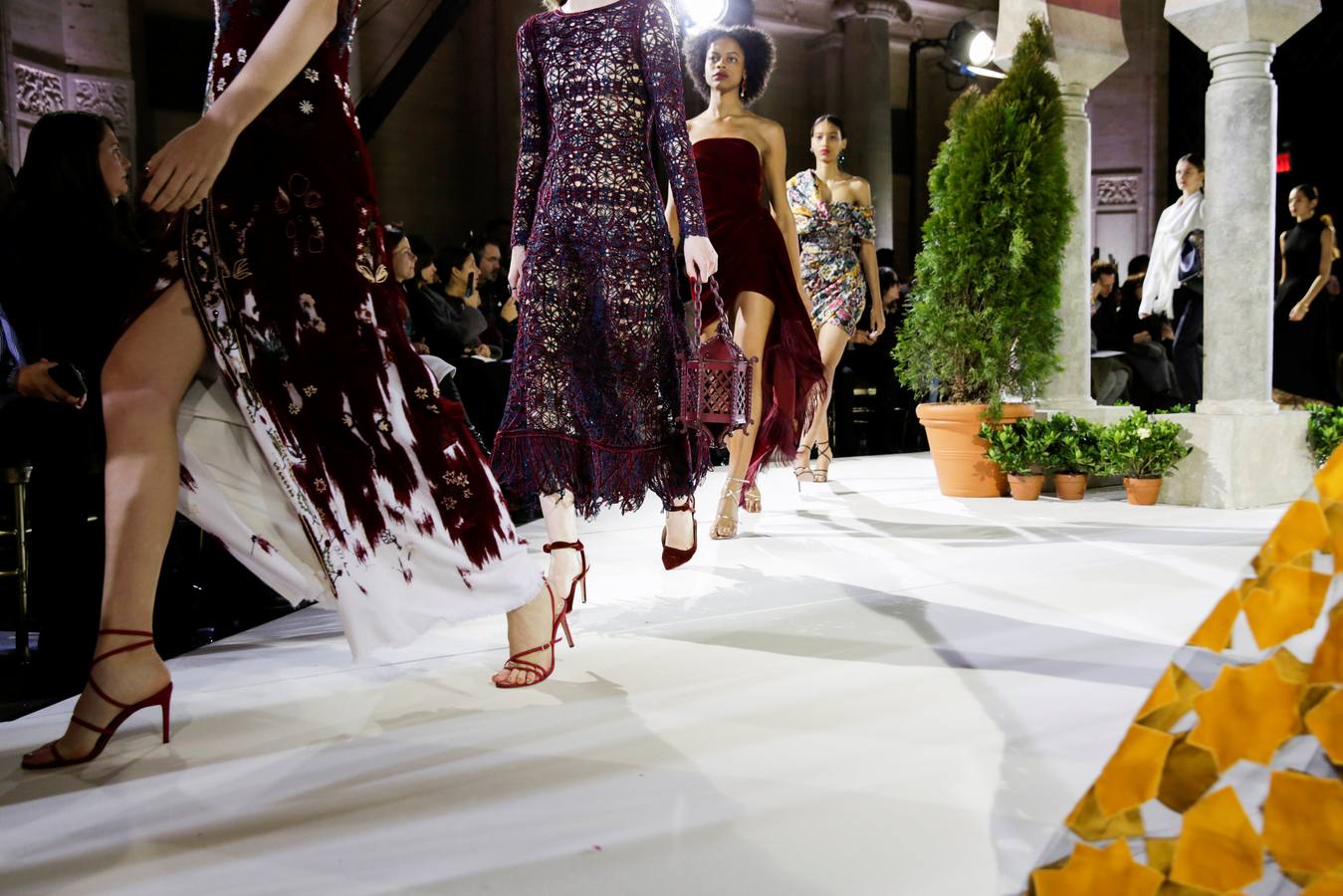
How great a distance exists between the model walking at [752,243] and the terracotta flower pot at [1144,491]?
1.61m

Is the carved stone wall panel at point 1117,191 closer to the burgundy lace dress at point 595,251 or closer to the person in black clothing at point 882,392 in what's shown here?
the person in black clothing at point 882,392

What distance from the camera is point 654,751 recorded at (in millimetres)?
1800

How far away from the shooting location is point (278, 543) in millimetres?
1901

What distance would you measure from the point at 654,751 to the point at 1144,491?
3798 millimetres

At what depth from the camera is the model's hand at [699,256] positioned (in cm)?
264

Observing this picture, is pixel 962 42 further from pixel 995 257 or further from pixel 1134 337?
pixel 995 257

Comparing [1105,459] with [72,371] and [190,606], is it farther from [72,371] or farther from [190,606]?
[72,371]

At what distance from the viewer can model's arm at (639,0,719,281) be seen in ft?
8.46

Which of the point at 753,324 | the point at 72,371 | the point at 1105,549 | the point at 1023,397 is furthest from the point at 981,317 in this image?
the point at 72,371

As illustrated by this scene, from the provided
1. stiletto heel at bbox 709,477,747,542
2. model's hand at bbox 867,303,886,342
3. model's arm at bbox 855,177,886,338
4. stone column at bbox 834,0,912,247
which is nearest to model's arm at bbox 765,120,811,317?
stiletto heel at bbox 709,477,747,542

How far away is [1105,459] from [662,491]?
3016 millimetres

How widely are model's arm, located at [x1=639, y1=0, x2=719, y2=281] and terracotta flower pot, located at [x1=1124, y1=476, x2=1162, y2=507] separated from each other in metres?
3.06

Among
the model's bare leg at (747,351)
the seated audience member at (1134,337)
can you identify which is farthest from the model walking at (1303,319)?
the model's bare leg at (747,351)

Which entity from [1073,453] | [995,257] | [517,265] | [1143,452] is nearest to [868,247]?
[995,257]
